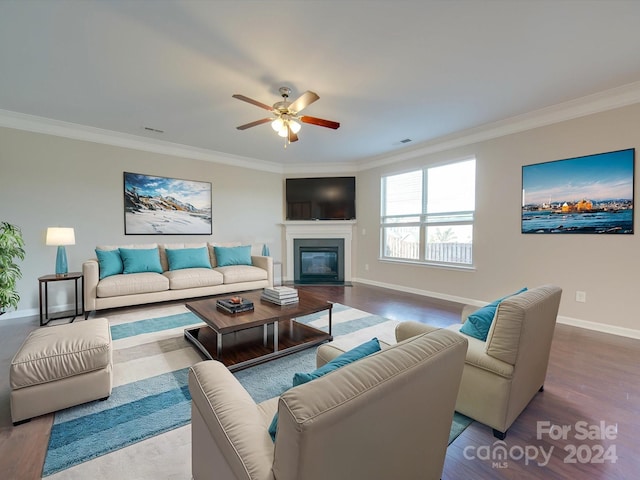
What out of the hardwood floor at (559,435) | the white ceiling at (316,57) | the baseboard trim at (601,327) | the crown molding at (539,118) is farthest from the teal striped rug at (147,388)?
the crown molding at (539,118)

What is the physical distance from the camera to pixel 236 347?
2.54 m

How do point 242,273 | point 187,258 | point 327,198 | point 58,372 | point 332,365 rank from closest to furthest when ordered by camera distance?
point 332,365 < point 58,372 < point 187,258 < point 242,273 < point 327,198

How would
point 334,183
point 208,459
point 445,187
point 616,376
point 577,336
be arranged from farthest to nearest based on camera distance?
1. point 334,183
2. point 445,187
3. point 577,336
4. point 616,376
5. point 208,459

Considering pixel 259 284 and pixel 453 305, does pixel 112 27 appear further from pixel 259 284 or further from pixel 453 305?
pixel 453 305

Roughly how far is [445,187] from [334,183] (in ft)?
7.62

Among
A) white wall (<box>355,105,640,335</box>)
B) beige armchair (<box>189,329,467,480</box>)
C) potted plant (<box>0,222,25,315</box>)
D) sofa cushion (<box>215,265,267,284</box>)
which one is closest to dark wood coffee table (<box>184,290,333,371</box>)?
beige armchair (<box>189,329,467,480</box>)

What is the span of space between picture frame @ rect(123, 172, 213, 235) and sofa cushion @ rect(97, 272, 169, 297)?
1083mm

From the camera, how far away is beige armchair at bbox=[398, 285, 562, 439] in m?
1.46

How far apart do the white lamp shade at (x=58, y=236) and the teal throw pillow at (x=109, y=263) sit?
0.41m

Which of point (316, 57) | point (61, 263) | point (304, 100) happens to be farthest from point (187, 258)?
point (316, 57)

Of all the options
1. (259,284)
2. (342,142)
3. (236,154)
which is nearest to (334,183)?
(342,142)

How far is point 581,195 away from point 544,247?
28.5 inches

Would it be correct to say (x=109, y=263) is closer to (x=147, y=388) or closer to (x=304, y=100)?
(x=147, y=388)

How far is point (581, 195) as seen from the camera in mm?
3312
